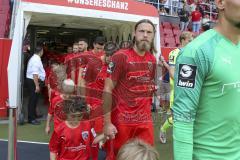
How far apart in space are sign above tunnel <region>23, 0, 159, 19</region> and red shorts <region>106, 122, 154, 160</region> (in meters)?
5.48

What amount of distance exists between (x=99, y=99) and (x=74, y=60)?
1419 mm

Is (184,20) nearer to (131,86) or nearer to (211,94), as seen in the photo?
(131,86)

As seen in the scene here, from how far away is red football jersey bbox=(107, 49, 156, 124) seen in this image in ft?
15.3

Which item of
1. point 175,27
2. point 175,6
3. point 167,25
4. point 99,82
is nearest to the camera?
point 99,82

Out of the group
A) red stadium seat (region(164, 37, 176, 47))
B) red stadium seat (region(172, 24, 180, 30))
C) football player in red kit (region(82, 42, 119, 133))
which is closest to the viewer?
football player in red kit (region(82, 42, 119, 133))

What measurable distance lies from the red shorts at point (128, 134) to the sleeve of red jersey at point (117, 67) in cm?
54

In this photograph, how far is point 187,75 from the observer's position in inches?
81.4

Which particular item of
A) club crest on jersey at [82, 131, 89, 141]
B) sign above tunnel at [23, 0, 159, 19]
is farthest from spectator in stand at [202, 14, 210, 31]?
club crest on jersey at [82, 131, 89, 141]

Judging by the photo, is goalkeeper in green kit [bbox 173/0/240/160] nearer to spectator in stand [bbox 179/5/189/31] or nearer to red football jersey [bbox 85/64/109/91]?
red football jersey [bbox 85/64/109/91]

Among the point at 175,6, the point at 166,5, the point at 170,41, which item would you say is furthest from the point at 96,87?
the point at 175,6

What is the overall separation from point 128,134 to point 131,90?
→ 465 millimetres

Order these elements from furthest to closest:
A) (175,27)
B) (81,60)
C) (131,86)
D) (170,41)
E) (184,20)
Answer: (184,20)
(175,27)
(170,41)
(81,60)
(131,86)

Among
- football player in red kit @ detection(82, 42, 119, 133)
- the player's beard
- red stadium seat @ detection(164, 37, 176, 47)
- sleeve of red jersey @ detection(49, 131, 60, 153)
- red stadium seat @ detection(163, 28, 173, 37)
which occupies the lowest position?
sleeve of red jersey @ detection(49, 131, 60, 153)

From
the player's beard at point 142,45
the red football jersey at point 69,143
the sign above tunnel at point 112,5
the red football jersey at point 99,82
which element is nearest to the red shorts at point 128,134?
the red football jersey at point 69,143
